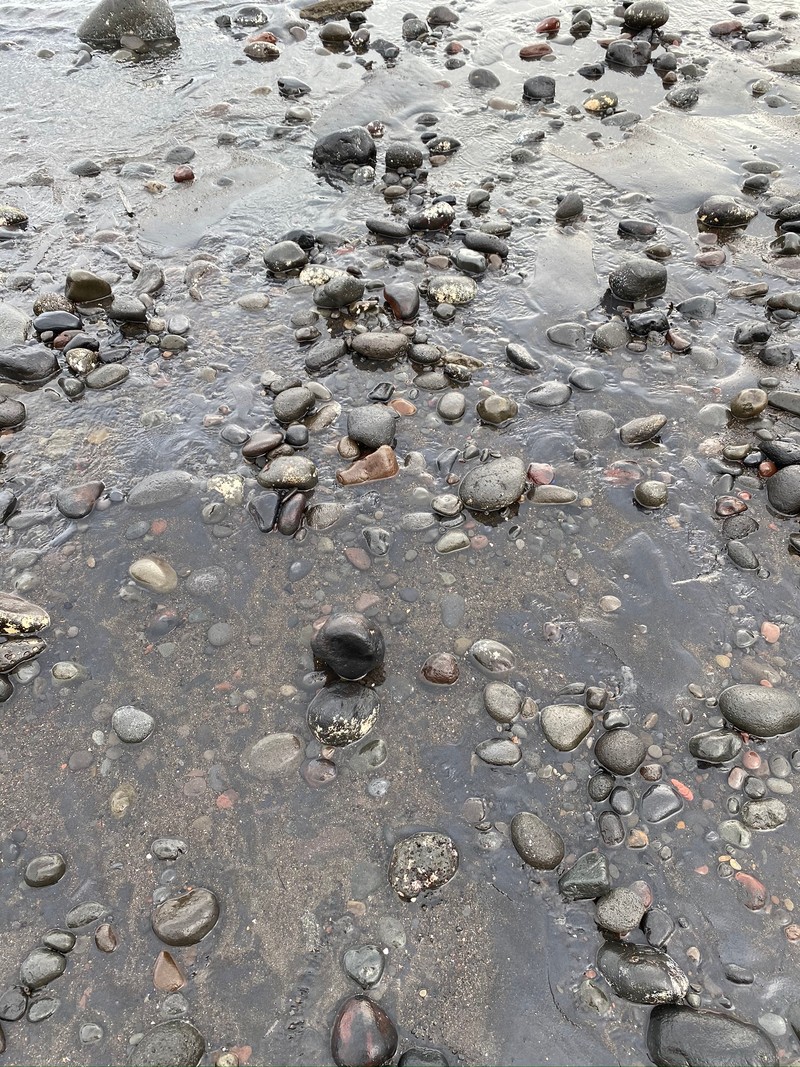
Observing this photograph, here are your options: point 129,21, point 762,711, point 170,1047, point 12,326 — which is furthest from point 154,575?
point 129,21

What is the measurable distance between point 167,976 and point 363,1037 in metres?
0.70

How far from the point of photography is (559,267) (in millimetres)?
4957

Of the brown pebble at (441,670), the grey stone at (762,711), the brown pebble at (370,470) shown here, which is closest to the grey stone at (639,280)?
the brown pebble at (370,470)

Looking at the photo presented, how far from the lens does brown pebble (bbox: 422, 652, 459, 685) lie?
3.03 metres

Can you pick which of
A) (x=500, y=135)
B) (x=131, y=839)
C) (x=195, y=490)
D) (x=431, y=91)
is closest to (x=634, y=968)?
(x=131, y=839)

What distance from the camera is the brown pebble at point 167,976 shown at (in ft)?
7.73

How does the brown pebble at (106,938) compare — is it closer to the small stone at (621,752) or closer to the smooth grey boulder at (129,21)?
the small stone at (621,752)

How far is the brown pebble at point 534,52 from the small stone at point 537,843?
785cm

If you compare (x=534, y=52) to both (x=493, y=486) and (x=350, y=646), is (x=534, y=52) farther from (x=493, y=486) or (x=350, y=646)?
(x=350, y=646)

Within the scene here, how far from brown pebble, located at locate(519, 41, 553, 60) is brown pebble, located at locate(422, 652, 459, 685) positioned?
720cm

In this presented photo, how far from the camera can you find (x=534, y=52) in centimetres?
745

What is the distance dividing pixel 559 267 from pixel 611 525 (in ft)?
7.57

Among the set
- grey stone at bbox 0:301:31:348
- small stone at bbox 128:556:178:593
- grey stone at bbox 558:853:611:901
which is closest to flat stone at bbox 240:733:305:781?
small stone at bbox 128:556:178:593

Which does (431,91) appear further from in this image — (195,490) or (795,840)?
(795,840)
